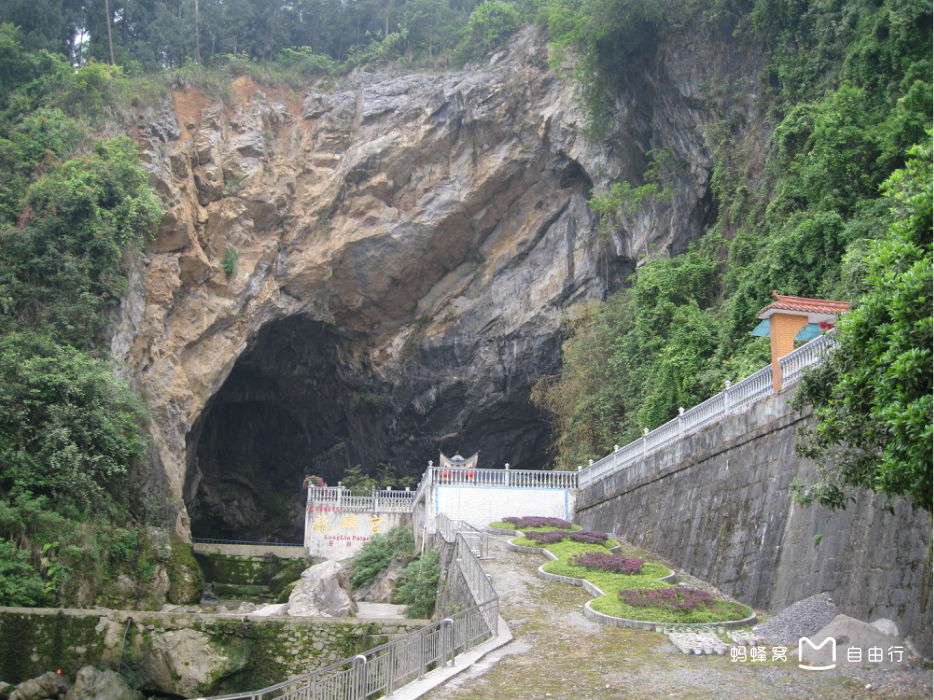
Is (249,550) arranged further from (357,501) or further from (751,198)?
(751,198)

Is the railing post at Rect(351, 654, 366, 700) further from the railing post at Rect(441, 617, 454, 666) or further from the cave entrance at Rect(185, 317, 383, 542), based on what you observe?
the cave entrance at Rect(185, 317, 383, 542)

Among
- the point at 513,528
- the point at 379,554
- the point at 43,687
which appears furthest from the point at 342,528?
the point at 43,687

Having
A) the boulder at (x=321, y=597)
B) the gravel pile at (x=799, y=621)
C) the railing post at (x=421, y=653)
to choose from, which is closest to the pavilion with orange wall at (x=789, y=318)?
the gravel pile at (x=799, y=621)

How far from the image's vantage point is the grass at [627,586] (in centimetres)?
993

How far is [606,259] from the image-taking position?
1158 inches

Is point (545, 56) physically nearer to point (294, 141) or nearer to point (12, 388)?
point (294, 141)

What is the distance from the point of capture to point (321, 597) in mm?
16906

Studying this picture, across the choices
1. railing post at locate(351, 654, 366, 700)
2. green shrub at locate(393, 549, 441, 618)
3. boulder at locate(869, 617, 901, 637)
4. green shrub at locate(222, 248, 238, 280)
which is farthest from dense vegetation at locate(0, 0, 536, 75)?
railing post at locate(351, 654, 366, 700)

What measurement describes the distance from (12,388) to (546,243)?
1919cm

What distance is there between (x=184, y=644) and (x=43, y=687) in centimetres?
237

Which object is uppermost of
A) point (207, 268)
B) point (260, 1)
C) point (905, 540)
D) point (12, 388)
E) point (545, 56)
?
point (260, 1)

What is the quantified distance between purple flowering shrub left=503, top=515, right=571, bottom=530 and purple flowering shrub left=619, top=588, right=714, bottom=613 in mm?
7677

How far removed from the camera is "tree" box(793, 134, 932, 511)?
6172 millimetres

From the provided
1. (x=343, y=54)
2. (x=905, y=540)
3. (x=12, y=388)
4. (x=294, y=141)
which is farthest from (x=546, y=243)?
(x=905, y=540)
